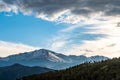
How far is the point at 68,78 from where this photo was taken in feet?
655

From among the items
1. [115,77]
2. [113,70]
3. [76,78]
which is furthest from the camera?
[76,78]

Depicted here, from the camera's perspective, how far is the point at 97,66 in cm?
19512

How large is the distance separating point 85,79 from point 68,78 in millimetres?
24055

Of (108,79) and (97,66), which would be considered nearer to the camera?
(108,79)

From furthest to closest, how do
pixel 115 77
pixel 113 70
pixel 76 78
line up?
pixel 76 78 < pixel 113 70 < pixel 115 77

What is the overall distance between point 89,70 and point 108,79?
37.4 m

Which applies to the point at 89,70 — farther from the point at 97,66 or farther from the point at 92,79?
the point at 92,79

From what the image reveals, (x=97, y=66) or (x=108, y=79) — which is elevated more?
(x=97, y=66)

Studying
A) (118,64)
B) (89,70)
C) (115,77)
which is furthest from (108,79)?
(89,70)

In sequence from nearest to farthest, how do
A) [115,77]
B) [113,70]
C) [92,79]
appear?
1. [115,77]
2. [113,70]
3. [92,79]

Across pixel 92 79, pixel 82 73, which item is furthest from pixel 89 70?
pixel 92 79

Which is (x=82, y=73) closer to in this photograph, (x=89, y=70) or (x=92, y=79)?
(x=89, y=70)

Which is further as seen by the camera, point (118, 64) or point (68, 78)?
point (68, 78)

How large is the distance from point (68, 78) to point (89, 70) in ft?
55.6
